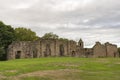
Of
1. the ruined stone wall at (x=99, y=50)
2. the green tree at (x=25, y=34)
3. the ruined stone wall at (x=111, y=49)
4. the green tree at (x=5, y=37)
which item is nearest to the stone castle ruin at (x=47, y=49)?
the ruined stone wall at (x=99, y=50)

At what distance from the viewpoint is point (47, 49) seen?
66000 mm

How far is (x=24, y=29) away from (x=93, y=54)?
25257 mm

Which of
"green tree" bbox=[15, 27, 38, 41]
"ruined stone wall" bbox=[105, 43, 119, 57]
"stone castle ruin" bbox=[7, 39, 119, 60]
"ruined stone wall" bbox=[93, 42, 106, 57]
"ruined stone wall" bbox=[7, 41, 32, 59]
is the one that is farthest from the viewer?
"green tree" bbox=[15, 27, 38, 41]

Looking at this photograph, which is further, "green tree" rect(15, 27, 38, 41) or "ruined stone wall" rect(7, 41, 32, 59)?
"green tree" rect(15, 27, 38, 41)

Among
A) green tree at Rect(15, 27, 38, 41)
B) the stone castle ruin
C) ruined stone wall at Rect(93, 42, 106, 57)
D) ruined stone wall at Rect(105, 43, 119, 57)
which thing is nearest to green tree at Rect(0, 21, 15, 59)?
→ the stone castle ruin

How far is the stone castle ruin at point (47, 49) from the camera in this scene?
6438 centimetres

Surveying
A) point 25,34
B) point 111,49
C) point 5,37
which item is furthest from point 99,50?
point 5,37

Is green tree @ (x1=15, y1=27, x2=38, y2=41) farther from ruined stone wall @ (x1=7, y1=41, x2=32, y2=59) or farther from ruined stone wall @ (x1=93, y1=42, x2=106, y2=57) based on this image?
ruined stone wall @ (x1=93, y1=42, x2=106, y2=57)

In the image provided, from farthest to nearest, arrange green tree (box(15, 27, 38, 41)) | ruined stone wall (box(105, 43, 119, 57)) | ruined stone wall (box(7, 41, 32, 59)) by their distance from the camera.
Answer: green tree (box(15, 27, 38, 41)), ruined stone wall (box(105, 43, 119, 57)), ruined stone wall (box(7, 41, 32, 59))

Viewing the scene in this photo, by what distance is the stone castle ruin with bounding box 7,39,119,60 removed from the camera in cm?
6438

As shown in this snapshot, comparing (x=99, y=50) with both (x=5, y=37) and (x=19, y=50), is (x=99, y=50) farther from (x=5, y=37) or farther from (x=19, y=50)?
(x=5, y=37)

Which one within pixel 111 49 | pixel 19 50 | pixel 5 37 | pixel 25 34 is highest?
pixel 25 34

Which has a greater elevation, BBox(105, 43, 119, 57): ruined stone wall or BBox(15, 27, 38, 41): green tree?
BBox(15, 27, 38, 41): green tree

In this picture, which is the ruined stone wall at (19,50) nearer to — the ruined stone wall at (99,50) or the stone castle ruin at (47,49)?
the stone castle ruin at (47,49)
